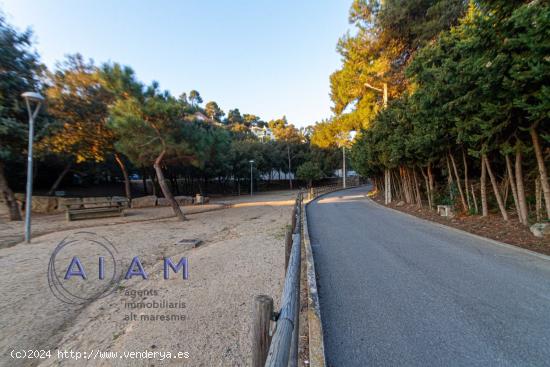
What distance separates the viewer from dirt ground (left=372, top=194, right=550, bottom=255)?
4426mm

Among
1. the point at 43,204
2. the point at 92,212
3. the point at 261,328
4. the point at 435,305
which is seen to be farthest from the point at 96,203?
the point at 435,305

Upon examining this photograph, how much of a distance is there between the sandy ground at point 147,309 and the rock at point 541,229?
18.3 ft

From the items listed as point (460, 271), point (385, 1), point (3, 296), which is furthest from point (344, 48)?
point (3, 296)

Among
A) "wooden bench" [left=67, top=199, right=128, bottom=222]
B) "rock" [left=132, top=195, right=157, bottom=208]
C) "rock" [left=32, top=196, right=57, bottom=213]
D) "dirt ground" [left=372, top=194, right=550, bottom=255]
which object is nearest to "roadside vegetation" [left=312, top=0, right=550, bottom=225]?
"dirt ground" [left=372, top=194, right=550, bottom=255]

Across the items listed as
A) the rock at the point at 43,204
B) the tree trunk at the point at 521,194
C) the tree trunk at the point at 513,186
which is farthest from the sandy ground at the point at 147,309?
the rock at the point at 43,204

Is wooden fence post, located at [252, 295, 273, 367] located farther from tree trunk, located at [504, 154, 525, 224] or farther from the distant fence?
tree trunk, located at [504, 154, 525, 224]

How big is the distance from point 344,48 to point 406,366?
16661 millimetres

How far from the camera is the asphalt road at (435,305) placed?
1852 millimetres

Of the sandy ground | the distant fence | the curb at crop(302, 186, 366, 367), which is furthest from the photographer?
the sandy ground

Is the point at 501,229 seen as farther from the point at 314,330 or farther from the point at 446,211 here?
the point at 314,330

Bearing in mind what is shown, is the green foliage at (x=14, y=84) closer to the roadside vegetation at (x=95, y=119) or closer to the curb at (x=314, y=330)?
the roadside vegetation at (x=95, y=119)

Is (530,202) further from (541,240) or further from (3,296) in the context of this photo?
(3,296)

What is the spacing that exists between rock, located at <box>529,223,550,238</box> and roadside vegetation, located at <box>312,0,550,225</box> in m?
0.38

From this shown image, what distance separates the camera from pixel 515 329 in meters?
2.11
